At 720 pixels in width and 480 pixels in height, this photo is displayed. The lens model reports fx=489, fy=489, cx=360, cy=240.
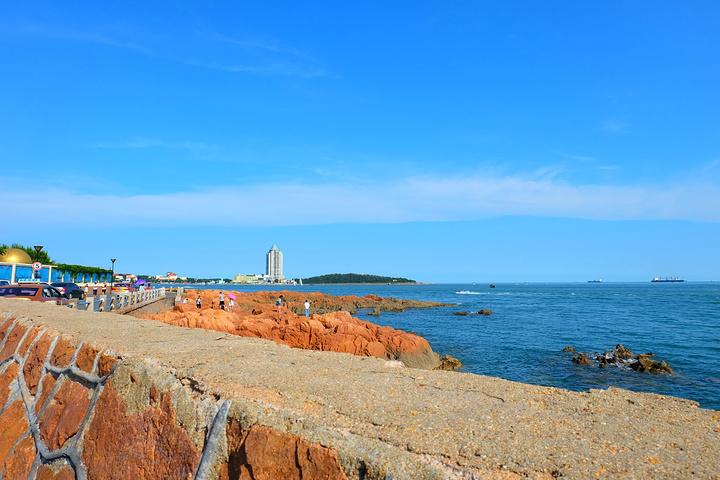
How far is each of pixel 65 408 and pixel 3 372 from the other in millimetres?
2331

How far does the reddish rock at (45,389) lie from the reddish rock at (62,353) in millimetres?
126

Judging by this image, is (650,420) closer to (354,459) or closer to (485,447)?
(485,447)

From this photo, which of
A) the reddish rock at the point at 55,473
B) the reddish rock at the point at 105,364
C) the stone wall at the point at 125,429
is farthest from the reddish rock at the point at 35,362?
the reddish rock at the point at 105,364

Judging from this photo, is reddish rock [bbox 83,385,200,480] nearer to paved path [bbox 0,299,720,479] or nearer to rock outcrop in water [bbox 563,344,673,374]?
paved path [bbox 0,299,720,479]

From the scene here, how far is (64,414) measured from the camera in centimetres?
395

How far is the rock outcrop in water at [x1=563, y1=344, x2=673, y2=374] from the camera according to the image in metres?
20.3

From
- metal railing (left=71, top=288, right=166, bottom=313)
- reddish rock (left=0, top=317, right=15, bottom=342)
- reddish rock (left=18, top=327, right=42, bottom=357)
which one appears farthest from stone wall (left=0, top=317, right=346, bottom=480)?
metal railing (left=71, top=288, right=166, bottom=313)

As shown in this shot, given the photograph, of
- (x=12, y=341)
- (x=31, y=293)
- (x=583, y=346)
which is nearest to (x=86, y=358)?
(x=12, y=341)

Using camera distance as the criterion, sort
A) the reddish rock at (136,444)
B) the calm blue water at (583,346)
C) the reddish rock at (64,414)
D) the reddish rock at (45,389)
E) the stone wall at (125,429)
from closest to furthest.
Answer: the stone wall at (125,429) < the reddish rock at (136,444) < the reddish rock at (64,414) < the reddish rock at (45,389) < the calm blue water at (583,346)

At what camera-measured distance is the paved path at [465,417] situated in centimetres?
214

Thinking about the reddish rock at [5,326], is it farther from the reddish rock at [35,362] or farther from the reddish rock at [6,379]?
the reddish rock at [35,362]

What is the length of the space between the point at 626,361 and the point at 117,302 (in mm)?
→ 23034

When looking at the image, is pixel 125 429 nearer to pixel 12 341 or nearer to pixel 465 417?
pixel 465 417

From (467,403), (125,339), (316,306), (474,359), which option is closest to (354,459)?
(467,403)
